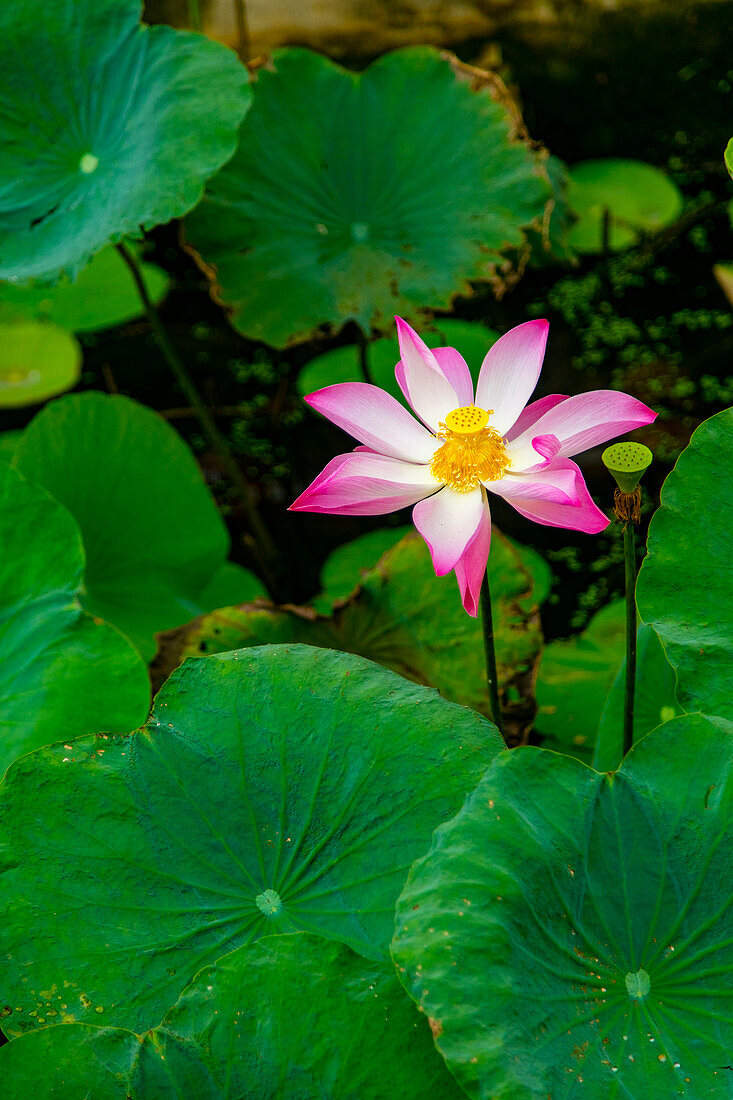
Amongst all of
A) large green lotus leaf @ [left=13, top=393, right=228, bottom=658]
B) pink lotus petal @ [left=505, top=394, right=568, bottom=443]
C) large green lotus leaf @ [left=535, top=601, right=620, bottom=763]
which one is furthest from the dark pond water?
pink lotus petal @ [left=505, top=394, right=568, bottom=443]

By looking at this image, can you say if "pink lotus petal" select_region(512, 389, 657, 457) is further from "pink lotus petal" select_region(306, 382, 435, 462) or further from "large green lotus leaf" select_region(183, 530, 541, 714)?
Answer: "large green lotus leaf" select_region(183, 530, 541, 714)

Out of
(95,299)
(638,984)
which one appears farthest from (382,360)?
(638,984)

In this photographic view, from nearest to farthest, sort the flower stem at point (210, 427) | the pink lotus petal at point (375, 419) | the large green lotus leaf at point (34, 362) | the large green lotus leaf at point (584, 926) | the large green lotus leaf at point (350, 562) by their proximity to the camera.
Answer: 1. the large green lotus leaf at point (584, 926)
2. the pink lotus petal at point (375, 419)
3. the flower stem at point (210, 427)
4. the large green lotus leaf at point (350, 562)
5. the large green lotus leaf at point (34, 362)

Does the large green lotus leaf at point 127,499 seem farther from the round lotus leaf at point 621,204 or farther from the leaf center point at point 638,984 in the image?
the round lotus leaf at point 621,204

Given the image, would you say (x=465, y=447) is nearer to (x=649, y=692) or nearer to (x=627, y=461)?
(x=627, y=461)

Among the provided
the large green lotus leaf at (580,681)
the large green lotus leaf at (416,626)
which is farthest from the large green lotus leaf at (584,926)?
the large green lotus leaf at (580,681)

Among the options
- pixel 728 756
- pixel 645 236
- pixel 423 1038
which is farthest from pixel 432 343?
pixel 423 1038

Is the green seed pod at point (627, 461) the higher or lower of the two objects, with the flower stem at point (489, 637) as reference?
higher
